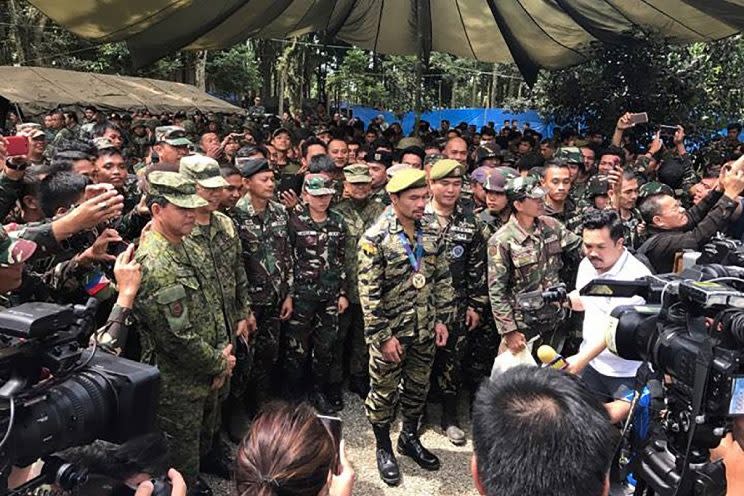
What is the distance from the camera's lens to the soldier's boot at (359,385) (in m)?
4.74

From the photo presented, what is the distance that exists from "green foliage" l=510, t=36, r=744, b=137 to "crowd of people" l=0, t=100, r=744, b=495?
356cm

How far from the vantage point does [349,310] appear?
15.4 feet

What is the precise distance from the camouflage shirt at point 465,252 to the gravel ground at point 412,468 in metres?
0.95

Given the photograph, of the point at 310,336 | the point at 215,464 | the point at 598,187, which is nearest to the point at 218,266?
the point at 215,464

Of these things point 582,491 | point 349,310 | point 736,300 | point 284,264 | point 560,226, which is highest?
point 736,300

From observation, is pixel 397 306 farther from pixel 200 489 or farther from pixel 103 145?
pixel 103 145

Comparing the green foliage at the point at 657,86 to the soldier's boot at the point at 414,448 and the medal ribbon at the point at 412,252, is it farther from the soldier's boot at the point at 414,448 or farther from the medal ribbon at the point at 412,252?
the soldier's boot at the point at 414,448

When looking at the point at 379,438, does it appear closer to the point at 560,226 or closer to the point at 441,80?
the point at 560,226

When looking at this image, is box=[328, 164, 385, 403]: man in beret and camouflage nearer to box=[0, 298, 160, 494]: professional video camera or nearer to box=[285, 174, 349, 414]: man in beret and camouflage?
box=[285, 174, 349, 414]: man in beret and camouflage

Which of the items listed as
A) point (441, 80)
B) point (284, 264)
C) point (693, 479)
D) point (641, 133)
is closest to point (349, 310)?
point (284, 264)

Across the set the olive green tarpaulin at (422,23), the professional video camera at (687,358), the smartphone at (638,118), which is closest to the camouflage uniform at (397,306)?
the professional video camera at (687,358)

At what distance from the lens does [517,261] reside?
12.2 feet

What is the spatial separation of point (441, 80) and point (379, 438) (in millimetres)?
29275

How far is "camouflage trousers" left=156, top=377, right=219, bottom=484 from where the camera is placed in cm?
288
